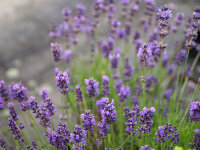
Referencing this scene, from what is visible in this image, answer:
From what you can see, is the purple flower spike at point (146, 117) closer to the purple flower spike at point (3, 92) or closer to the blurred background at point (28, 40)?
the purple flower spike at point (3, 92)

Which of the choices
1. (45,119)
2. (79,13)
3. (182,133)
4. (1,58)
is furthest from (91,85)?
(1,58)

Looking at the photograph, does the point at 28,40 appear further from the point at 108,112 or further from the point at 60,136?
the point at 108,112

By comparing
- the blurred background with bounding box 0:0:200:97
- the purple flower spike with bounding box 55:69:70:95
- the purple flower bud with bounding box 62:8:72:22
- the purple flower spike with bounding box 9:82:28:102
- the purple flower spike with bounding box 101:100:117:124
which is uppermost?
the blurred background with bounding box 0:0:200:97

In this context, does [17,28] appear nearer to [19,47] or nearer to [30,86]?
[19,47]

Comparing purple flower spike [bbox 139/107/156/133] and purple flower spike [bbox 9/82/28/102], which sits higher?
purple flower spike [bbox 9/82/28/102]

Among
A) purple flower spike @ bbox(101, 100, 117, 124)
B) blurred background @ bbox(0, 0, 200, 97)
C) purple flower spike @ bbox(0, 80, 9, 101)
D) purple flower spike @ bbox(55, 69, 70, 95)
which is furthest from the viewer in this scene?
blurred background @ bbox(0, 0, 200, 97)

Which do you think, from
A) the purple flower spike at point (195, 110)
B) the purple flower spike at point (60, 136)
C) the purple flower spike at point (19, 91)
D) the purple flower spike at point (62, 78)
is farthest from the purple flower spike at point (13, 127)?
the purple flower spike at point (195, 110)

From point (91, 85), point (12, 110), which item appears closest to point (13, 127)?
point (12, 110)

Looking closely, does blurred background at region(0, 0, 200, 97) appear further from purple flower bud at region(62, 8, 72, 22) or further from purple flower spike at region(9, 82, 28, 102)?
purple flower spike at region(9, 82, 28, 102)

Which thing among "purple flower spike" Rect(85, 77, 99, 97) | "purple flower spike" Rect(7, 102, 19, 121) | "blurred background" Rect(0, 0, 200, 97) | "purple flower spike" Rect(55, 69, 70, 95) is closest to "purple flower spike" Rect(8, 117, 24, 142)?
"purple flower spike" Rect(7, 102, 19, 121)
